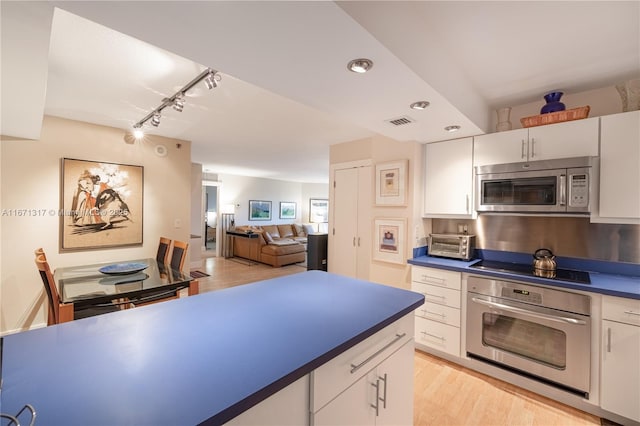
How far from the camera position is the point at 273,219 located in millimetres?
9375

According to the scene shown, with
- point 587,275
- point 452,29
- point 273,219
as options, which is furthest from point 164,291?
point 273,219

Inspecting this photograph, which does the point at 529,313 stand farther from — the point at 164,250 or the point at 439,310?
the point at 164,250

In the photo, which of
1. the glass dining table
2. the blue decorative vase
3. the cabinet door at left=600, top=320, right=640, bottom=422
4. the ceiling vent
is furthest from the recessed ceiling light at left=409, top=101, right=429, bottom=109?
the glass dining table

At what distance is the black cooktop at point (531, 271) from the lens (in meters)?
2.06

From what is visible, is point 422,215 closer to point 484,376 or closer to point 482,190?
point 482,190

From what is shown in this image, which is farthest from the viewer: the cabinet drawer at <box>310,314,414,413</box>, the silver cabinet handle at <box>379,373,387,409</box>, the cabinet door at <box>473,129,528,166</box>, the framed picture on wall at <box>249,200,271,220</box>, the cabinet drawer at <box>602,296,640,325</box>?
the framed picture on wall at <box>249,200,271,220</box>

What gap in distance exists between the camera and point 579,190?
207 centimetres

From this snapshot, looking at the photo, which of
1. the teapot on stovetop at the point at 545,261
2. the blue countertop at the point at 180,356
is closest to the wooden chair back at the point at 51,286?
the blue countertop at the point at 180,356


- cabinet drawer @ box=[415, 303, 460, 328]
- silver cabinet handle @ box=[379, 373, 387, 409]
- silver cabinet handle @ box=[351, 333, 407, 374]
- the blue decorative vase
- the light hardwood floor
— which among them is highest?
the blue decorative vase

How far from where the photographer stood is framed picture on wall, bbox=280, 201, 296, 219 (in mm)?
9609

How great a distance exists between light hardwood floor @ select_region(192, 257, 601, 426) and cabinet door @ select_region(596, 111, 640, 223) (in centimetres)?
147

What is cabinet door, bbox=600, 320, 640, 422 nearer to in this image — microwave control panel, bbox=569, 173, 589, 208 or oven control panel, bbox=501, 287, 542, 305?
oven control panel, bbox=501, 287, 542, 305

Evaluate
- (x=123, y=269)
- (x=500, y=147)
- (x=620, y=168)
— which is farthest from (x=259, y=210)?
(x=620, y=168)

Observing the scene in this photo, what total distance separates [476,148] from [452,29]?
133cm
